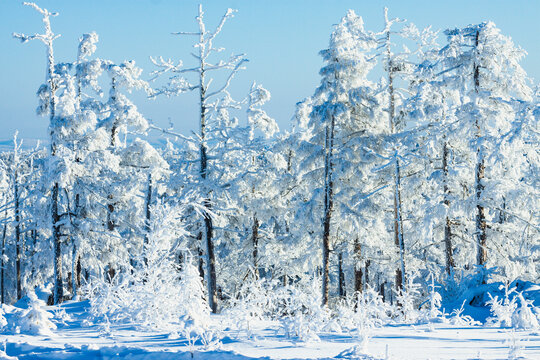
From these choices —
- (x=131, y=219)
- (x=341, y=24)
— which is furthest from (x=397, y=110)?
(x=131, y=219)

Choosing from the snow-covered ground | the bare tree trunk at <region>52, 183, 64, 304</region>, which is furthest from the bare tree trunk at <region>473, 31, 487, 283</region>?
the bare tree trunk at <region>52, 183, 64, 304</region>

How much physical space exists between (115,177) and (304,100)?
35.6 feet

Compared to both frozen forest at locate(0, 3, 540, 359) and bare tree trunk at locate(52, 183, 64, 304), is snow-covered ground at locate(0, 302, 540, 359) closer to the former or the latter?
frozen forest at locate(0, 3, 540, 359)

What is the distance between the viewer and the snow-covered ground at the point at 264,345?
605 cm

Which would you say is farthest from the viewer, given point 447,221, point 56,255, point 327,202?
point 447,221

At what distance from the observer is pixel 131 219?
26.5 meters

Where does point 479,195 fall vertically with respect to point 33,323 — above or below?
above

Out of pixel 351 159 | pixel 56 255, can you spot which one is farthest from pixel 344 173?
pixel 56 255

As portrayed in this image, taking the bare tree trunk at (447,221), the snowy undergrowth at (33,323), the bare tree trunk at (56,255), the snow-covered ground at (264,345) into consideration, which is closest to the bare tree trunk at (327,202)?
the bare tree trunk at (447,221)

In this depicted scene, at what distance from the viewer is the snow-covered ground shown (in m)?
6.05

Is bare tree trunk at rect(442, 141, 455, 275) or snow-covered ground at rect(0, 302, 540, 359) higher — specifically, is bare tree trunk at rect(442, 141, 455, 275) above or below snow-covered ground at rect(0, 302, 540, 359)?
above

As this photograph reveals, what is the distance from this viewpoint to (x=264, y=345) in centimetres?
659

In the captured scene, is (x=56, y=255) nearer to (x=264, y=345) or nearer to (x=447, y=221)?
(x=264, y=345)

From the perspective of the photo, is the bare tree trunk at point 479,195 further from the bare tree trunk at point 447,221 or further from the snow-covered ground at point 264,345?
the snow-covered ground at point 264,345
